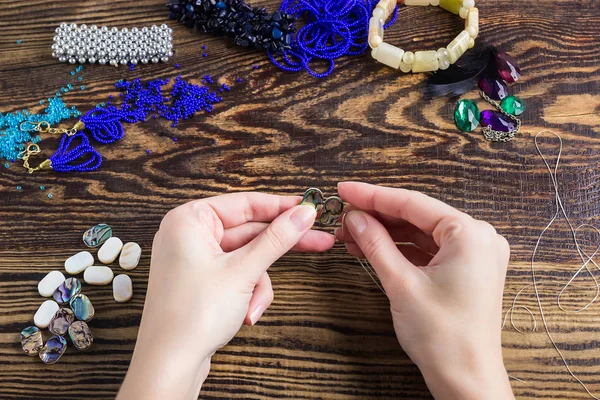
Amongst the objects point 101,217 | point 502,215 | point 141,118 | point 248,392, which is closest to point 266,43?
point 141,118

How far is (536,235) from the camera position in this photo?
1.21 metres

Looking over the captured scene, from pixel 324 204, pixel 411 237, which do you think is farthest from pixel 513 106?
pixel 324 204

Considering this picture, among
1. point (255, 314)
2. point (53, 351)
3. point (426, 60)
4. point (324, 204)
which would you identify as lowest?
point (53, 351)

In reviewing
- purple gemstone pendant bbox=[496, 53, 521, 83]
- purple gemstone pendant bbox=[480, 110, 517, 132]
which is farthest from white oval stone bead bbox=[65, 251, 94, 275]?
purple gemstone pendant bbox=[496, 53, 521, 83]

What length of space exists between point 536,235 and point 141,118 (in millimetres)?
1074

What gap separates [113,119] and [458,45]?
37.7 inches

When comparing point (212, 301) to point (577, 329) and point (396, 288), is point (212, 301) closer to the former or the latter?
point (396, 288)

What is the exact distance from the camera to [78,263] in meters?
1.22

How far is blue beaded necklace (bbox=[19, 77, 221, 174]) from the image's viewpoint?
133 cm

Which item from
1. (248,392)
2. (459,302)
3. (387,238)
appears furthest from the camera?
(248,392)

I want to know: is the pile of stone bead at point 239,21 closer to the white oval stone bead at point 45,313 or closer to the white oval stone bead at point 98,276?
the white oval stone bead at point 98,276

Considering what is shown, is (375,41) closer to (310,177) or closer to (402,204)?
(310,177)

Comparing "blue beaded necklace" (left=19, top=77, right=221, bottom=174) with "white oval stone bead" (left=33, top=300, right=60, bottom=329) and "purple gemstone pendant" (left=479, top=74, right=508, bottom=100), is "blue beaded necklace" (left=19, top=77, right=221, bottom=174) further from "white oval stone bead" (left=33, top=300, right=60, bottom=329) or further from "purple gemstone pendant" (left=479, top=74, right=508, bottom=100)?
"purple gemstone pendant" (left=479, top=74, right=508, bottom=100)

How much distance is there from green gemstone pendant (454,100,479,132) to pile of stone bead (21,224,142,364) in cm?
89
